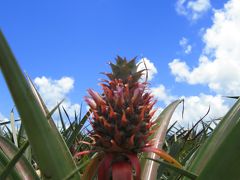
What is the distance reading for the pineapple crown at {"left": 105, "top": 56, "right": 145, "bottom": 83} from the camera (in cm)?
103

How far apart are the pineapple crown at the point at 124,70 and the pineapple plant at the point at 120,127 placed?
0.03 m

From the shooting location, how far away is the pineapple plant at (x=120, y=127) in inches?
35.8

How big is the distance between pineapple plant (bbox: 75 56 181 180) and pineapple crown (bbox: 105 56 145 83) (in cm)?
3

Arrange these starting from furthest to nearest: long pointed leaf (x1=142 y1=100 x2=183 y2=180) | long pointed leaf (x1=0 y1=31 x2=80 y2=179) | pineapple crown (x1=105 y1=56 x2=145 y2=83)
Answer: long pointed leaf (x1=142 y1=100 x2=183 y2=180)
pineapple crown (x1=105 y1=56 x2=145 y2=83)
long pointed leaf (x1=0 y1=31 x2=80 y2=179)

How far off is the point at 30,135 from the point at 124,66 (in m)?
0.31

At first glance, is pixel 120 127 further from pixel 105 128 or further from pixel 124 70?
pixel 124 70

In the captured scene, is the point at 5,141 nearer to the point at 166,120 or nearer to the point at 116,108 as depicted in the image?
the point at 116,108

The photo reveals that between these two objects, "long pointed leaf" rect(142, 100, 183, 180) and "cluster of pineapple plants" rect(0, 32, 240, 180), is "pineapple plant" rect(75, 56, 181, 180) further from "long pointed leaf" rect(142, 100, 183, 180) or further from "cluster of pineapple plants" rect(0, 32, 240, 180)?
"long pointed leaf" rect(142, 100, 183, 180)

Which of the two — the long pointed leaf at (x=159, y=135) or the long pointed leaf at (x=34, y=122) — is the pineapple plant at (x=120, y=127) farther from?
the long pointed leaf at (x=159, y=135)

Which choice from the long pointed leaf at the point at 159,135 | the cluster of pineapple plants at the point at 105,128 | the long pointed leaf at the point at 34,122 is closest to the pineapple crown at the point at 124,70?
the cluster of pineapple plants at the point at 105,128

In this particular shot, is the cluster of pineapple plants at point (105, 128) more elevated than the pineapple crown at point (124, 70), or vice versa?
the pineapple crown at point (124, 70)

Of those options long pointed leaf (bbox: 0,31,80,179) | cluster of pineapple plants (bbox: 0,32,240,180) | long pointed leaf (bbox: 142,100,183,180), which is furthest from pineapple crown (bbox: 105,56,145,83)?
long pointed leaf (bbox: 142,100,183,180)

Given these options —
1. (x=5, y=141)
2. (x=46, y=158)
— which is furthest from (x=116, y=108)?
(x=5, y=141)

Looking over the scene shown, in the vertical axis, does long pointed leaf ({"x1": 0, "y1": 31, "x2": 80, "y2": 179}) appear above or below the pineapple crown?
below
